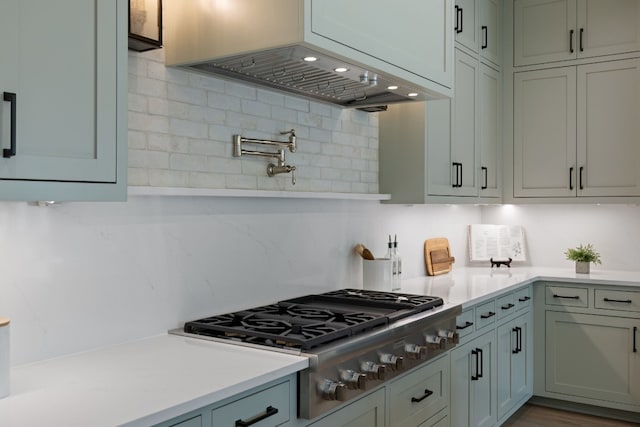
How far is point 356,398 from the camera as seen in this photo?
2.17 meters

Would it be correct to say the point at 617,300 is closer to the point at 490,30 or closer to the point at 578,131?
the point at 578,131

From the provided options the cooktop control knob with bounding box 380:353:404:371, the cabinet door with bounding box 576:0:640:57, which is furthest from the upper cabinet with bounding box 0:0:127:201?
the cabinet door with bounding box 576:0:640:57

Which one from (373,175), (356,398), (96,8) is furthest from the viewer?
(373,175)

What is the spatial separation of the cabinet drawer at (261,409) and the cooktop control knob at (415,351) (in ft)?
2.31

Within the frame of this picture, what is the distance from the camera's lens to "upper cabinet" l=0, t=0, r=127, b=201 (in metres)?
1.42

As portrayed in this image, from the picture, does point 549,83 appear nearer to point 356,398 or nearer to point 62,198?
point 356,398

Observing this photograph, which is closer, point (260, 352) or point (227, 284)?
point (260, 352)

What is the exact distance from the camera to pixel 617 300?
3906 millimetres

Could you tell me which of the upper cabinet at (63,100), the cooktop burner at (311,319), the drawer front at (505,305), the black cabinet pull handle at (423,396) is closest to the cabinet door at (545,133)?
the drawer front at (505,305)

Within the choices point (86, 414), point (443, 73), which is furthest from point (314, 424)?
point (443, 73)

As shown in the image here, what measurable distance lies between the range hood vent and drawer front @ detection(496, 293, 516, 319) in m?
1.29

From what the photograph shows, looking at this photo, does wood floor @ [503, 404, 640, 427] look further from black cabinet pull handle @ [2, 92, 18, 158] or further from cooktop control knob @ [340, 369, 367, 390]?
black cabinet pull handle @ [2, 92, 18, 158]

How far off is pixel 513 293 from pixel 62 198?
2930 millimetres

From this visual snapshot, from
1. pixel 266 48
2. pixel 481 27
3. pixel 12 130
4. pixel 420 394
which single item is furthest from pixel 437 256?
Result: pixel 12 130
